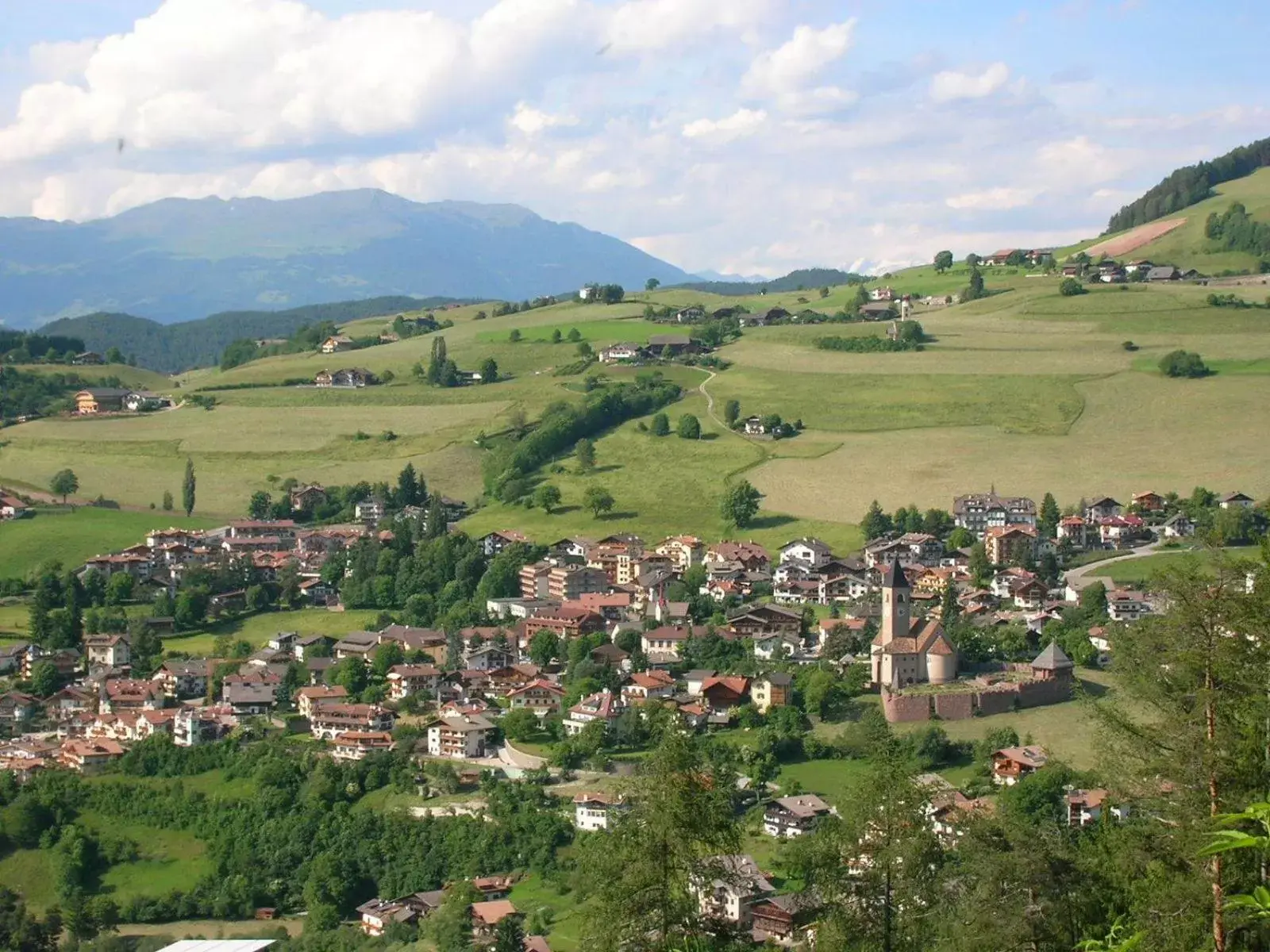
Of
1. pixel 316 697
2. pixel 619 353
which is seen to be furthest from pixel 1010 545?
pixel 619 353

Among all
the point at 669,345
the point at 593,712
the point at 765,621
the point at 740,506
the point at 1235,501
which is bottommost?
the point at 593,712

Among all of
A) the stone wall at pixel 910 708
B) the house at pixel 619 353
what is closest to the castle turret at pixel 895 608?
the stone wall at pixel 910 708

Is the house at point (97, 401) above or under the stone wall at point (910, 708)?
above

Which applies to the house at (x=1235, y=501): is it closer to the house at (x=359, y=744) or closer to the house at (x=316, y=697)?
the house at (x=359, y=744)

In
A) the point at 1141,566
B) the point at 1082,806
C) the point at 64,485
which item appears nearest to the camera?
the point at 1082,806

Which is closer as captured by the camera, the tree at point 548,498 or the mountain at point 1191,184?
the tree at point 548,498

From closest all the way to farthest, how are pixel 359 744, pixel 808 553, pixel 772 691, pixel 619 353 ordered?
pixel 772 691 < pixel 359 744 < pixel 808 553 < pixel 619 353

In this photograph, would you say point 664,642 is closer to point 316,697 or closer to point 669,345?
point 316,697
